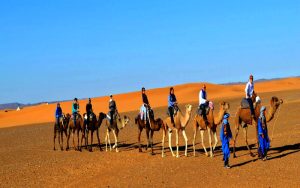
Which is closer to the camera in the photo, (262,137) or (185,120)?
(262,137)

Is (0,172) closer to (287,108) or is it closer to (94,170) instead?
(94,170)

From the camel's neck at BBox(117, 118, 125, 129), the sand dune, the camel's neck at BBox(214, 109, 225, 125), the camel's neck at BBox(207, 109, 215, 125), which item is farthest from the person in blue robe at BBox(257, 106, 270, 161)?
the sand dune

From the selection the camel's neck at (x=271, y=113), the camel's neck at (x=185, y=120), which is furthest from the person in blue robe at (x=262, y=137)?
the camel's neck at (x=185, y=120)

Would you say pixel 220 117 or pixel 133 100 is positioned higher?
pixel 133 100

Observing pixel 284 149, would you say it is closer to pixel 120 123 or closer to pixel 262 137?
pixel 262 137

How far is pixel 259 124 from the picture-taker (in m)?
18.7

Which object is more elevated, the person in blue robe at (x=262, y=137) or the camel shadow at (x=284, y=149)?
the person in blue robe at (x=262, y=137)

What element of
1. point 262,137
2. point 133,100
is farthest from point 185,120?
point 133,100

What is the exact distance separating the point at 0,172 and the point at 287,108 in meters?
22.7

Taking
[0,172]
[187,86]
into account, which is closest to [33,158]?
[0,172]

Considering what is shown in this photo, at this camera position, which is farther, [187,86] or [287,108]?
[187,86]

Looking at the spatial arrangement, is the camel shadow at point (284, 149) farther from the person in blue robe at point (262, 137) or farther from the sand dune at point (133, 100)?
the sand dune at point (133, 100)

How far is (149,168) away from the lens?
19141mm

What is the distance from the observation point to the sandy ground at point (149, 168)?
16.0 m
